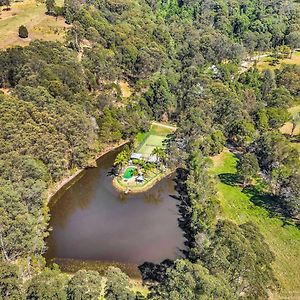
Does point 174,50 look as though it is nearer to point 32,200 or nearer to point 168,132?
point 168,132

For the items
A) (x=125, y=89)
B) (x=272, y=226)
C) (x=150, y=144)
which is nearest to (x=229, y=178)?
(x=272, y=226)

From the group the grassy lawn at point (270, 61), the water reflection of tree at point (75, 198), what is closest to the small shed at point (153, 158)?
the water reflection of tree at point (75, 198)

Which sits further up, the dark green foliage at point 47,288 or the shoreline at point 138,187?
the dark green foliage at point 47,288

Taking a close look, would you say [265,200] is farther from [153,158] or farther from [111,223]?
[111,223]

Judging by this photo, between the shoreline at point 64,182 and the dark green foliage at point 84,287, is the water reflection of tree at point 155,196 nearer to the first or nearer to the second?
the shoreline at point 64,182

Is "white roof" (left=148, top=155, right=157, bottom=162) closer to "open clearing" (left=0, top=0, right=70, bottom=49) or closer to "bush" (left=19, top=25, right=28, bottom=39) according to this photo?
"open clearing" (left=0, top=0, right=70, bottom=49)

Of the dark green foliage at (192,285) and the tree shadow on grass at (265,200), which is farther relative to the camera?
the tree shadow on grass at (265,200)

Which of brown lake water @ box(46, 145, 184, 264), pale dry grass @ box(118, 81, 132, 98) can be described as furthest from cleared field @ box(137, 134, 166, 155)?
pale dry grass @ box(118, 81, 132, 98)
